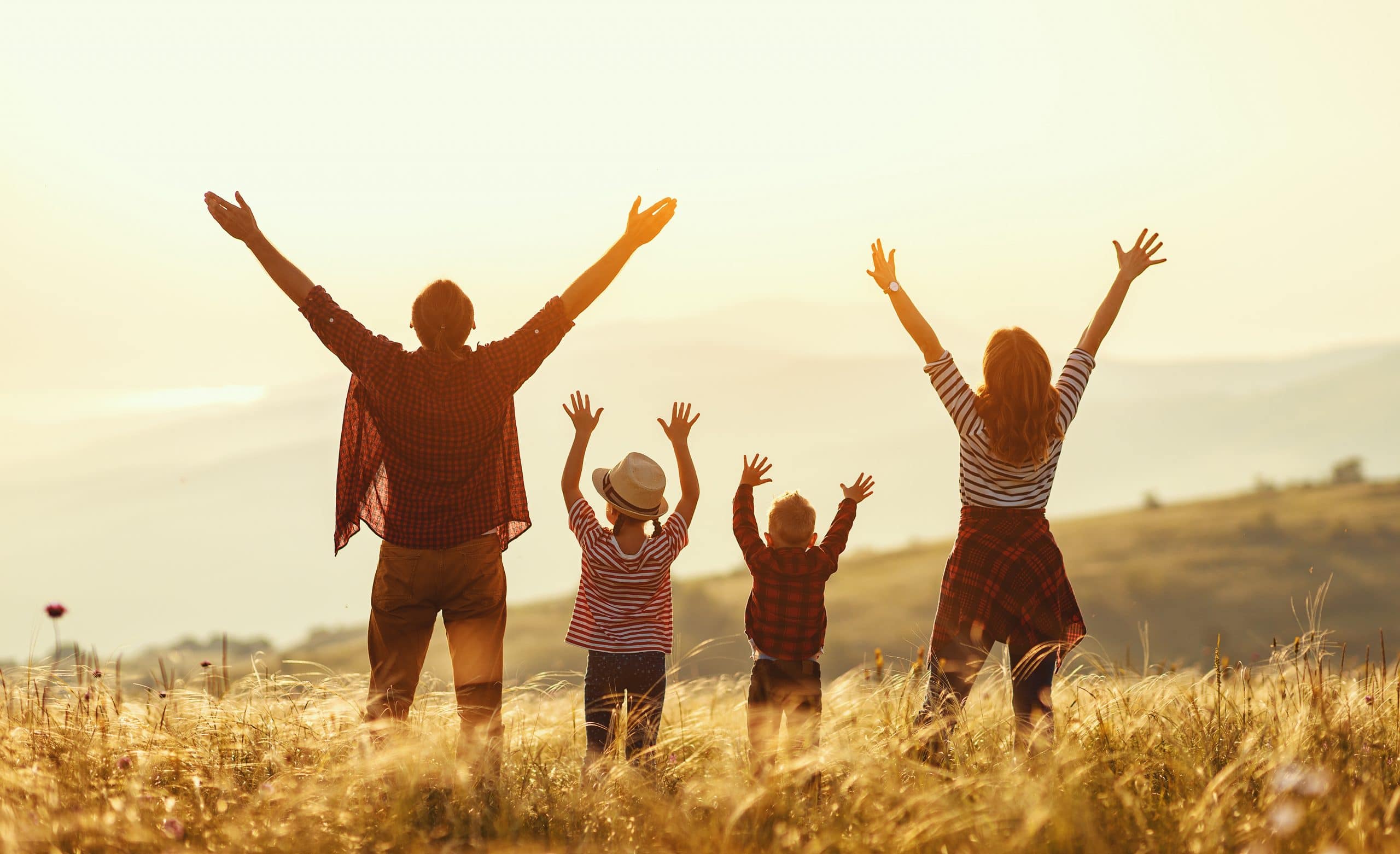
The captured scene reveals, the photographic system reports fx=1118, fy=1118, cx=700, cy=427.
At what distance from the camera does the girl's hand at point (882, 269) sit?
5.59 m

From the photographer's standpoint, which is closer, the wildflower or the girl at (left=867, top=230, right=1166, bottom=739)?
the wildflower

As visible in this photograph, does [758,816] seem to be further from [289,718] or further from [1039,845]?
[289,718]

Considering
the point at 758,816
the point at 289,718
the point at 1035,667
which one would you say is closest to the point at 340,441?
the point at 289,718

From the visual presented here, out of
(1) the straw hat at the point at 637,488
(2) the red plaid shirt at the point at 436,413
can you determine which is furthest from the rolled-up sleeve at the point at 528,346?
(1) the straw hat at the point at 637,488

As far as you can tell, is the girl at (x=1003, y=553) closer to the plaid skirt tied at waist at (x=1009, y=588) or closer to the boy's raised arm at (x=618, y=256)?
the plaid skirt tied at waist at (x=1009, y=588)

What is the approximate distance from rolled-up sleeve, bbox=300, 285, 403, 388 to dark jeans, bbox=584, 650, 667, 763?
169cm

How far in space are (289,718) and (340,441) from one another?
4.95ft

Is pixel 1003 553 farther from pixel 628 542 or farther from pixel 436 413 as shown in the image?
pixel 436 413

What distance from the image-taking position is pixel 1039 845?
158 inches

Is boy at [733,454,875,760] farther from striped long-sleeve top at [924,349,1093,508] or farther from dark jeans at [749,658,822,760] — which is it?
striped long-sleeve top at [924,349,1093,508]

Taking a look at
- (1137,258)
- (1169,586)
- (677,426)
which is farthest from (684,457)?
(1169,586)

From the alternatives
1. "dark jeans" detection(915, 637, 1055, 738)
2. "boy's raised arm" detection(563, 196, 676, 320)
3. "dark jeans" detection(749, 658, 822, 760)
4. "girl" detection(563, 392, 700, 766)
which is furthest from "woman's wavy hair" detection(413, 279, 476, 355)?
"dark jeans" detection(915, 637, 1055, 738)

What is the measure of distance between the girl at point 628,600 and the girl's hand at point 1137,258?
2.54 m

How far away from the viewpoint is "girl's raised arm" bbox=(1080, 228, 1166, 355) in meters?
5.48
